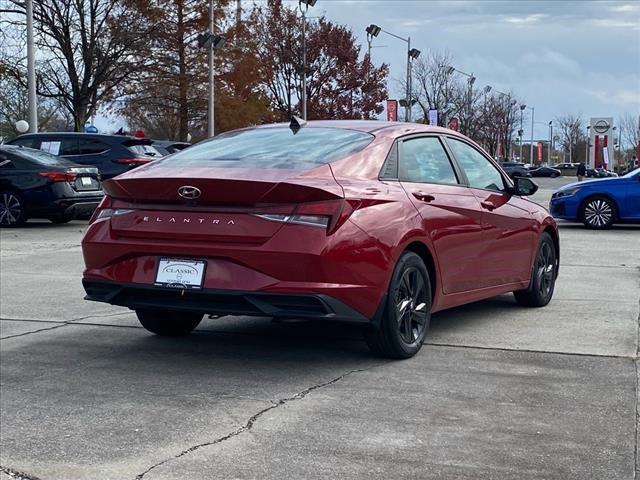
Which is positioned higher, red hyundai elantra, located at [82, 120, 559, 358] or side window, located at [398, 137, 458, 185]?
side window, located at [398, 137, 458, 185]

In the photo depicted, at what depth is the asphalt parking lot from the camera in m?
3.97

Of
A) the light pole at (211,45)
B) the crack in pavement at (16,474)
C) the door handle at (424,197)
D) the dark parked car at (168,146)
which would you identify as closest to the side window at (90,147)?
the dark parked car at (168,146)

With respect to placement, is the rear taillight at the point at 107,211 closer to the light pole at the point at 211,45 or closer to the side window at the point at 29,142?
the side window at the point at 29,142

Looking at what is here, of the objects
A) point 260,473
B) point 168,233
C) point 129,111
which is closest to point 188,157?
point 168,233

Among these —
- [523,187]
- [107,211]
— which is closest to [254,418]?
[107,211]

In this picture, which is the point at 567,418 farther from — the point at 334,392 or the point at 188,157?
the point at 188,157

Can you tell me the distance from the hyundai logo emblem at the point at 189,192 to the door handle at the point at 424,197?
1.42 m

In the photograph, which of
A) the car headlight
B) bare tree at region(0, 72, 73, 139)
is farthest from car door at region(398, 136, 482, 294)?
bare tree at region(0, 72, 73, 139)

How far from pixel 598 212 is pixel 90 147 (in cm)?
966

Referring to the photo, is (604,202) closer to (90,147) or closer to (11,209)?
(90,147)

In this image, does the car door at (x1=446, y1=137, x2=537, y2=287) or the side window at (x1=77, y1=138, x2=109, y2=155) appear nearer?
the car door at (x1=446, y1=137, x2=537, y2=287)

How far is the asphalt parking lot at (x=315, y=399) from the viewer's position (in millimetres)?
3975

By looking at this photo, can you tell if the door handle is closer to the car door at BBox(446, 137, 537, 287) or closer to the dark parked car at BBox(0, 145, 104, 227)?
the car door at BBox(446, 137, 537, 287)

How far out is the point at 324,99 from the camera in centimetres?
5678
